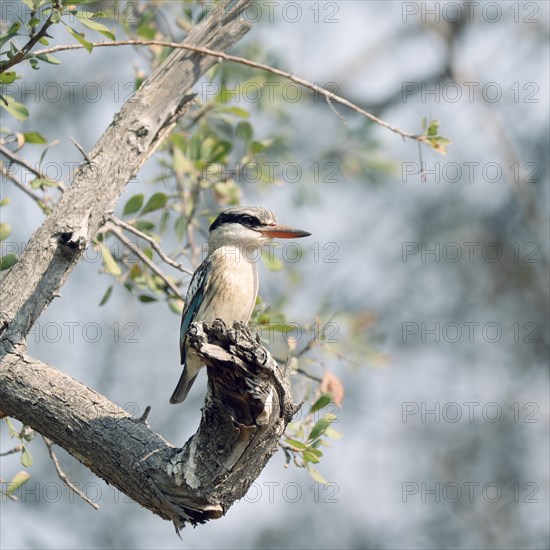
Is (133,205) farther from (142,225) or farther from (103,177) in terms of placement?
(103,177)

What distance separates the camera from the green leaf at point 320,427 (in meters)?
3.40

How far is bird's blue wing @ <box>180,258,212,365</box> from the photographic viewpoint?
426 centimetres

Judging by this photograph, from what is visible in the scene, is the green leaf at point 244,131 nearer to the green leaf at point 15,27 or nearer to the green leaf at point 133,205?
the green leaf at point 133,205

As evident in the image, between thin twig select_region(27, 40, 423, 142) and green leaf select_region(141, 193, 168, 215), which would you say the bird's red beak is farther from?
thin twig select_region(27, 40, 423, 142)

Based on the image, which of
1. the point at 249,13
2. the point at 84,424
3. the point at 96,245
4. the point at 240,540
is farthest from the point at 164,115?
the point at 240,540

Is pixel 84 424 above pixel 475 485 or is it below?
below

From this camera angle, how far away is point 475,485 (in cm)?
936

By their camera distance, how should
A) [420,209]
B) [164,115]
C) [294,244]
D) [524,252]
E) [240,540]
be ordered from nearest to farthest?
[164,115]
[294,244]
[240,540]
[524,252]
[420,209]

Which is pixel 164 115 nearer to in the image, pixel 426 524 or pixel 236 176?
pixel 236 176

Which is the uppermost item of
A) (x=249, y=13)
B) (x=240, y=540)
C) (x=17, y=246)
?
(x=249, y=13)

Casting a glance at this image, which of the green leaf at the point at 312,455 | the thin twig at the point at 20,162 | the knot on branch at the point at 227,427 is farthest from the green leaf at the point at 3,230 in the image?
the green leaf at the point at 312,455

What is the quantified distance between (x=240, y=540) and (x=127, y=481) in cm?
673

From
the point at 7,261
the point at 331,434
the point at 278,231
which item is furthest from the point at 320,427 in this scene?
the point at 278,231

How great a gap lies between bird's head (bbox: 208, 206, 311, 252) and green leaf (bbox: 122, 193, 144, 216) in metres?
0.63
